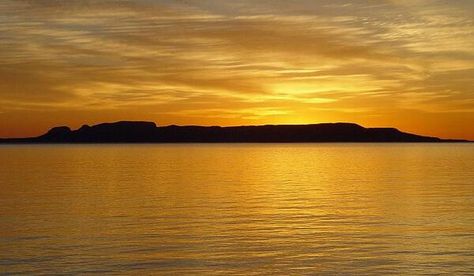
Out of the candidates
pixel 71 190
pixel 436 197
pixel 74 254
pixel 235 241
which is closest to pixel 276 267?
pixel 235 241

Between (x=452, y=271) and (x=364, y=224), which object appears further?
(x=364, y=224)

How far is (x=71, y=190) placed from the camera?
231 feet

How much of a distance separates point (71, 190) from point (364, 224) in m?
36.4

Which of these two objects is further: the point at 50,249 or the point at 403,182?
the point at 403,182

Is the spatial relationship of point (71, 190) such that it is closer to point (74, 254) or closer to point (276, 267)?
point (74, 254)

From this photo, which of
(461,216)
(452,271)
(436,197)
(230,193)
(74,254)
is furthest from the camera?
(230,193)

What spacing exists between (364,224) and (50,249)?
2011 centimetres

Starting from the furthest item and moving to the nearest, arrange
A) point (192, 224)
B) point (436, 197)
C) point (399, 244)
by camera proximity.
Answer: point (436, 197)
point (192, 224)
point (399, 244)

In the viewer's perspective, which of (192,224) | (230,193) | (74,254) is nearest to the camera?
(74,254)

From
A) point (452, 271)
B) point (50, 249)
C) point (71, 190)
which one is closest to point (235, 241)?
point (50, 249)

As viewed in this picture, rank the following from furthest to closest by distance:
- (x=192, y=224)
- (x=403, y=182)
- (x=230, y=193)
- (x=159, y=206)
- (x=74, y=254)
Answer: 1. (x=403, y=182)
2. (x=230, y=193)
3. (x=159, y=206)
4. (x=192, y=224)
5. (x=74, y=254)

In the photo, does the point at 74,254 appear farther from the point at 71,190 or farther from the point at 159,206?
the point at 71,190

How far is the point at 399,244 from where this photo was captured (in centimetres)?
3628

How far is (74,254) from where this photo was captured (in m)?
33.2
